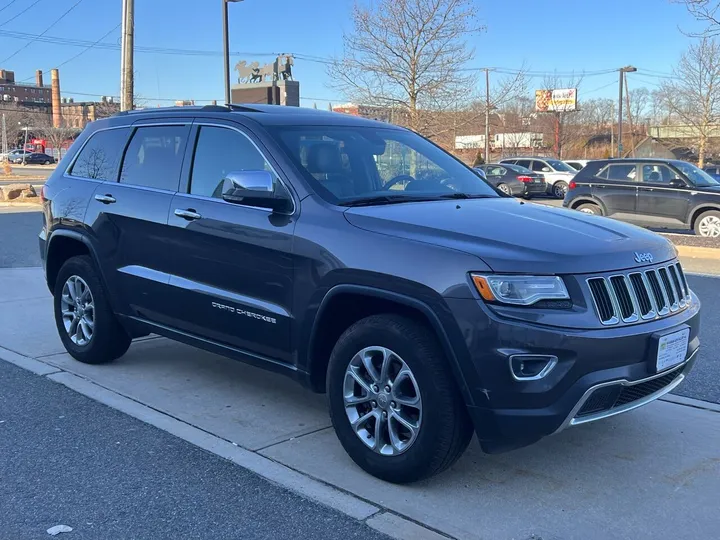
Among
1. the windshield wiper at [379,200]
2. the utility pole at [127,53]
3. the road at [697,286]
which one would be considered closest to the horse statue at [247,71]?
the utility pole at [127,53]

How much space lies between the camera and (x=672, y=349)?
355 centimetres

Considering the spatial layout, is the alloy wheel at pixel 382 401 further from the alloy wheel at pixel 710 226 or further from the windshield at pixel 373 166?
the alloy wheel at pixel 710 226

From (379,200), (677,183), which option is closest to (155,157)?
(379,200)

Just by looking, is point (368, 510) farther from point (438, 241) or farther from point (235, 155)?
point (235, 155)

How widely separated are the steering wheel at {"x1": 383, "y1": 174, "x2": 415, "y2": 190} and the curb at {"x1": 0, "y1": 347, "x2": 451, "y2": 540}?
5.66ft

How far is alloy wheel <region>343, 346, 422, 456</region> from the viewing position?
3537mm

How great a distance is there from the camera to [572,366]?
10.4ft

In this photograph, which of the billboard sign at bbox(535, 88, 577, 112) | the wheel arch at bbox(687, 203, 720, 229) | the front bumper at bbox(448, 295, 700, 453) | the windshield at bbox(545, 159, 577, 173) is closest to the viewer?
the front bumper at bbox(448, 295, 700, 453)

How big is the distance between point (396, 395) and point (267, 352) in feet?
3.15

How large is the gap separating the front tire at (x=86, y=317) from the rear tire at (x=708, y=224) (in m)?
11.8

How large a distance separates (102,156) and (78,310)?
1192 millimetres

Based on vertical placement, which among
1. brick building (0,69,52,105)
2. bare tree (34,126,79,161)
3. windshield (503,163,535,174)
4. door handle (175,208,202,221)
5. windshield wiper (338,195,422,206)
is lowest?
door handle (175,208,202,221)

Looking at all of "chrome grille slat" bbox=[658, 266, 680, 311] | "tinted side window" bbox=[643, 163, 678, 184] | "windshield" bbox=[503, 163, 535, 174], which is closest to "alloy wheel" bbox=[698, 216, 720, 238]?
"tinted side window" bbox=[643, 163, 678, 184]

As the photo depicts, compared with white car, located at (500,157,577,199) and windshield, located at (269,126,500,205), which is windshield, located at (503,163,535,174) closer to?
white car, located at (500,157,577,199)
